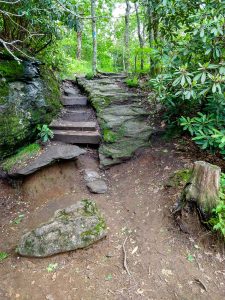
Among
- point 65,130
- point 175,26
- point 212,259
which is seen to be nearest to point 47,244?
point 212,259

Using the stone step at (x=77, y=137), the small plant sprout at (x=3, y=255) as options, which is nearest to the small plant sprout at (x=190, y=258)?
the small plant sprout at (x=3, y=255)

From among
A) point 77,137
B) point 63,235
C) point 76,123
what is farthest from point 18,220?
point 76,123

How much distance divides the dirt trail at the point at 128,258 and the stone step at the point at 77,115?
2.10 m

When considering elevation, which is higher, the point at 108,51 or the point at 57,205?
the point at 108,51

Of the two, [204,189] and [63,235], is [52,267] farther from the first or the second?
[204,189]

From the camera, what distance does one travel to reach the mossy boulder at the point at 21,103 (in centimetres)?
434

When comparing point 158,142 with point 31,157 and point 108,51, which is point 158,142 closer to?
point 31,157

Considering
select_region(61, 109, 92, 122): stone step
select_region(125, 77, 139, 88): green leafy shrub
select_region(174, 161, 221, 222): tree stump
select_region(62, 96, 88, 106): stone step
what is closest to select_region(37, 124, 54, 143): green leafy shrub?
select_region(61, 109, 92, 122): stone step

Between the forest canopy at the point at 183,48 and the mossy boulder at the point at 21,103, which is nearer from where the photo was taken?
the forest canopy at the point at 183,48

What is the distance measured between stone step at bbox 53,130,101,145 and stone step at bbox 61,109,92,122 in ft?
2.39

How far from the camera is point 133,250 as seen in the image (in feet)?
9.78

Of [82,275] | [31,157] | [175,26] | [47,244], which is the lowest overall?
[82,275]

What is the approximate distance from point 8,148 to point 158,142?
2.76m

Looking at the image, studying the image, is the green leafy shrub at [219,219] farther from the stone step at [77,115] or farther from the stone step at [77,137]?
the stone step at [77,115]
